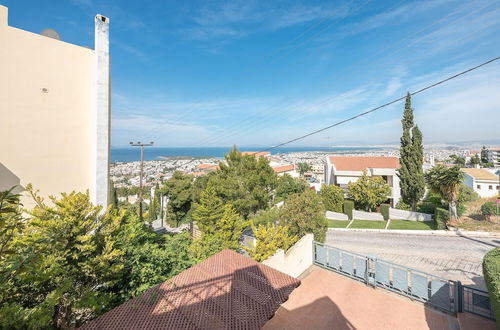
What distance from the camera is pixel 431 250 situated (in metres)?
14.3

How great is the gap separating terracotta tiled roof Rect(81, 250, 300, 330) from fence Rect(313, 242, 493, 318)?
13.1 ft

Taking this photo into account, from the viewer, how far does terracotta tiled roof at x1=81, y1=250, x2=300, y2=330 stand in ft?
13.5

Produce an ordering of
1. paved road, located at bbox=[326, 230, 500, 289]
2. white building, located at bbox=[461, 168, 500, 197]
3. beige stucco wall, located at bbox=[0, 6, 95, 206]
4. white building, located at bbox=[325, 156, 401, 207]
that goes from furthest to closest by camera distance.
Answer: white building, located at bbox=[461, 168, 500, 197]
white building, located at bbox=[325, 156, 401, 207]
paved road, located at bbox=[326, 230, 500, 289]
beige stucco wall, located at bbox=[0, 6, 95, 206]

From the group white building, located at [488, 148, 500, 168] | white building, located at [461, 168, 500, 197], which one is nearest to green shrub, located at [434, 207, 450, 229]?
white building, located at [461, 168, 500, 197]

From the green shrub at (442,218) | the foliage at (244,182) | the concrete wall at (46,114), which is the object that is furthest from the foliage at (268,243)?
the green shrub at (442,218)

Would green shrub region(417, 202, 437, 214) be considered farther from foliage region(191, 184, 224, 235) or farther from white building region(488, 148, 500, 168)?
white building region(488, 148, 500, 168)

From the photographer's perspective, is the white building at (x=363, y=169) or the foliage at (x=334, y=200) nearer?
the foliage at (x=334, y=200)

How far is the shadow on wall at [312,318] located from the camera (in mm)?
6340

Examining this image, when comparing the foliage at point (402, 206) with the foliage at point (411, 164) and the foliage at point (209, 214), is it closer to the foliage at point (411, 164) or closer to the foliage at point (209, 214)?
the foliage at point (411, 164)

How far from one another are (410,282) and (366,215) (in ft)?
62.4

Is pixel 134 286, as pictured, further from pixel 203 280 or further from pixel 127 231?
pixel 203 280

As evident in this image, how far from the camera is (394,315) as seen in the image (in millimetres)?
6660

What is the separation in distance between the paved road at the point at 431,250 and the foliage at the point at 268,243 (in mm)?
7651

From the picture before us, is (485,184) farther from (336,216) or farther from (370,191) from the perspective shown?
(336,216)
